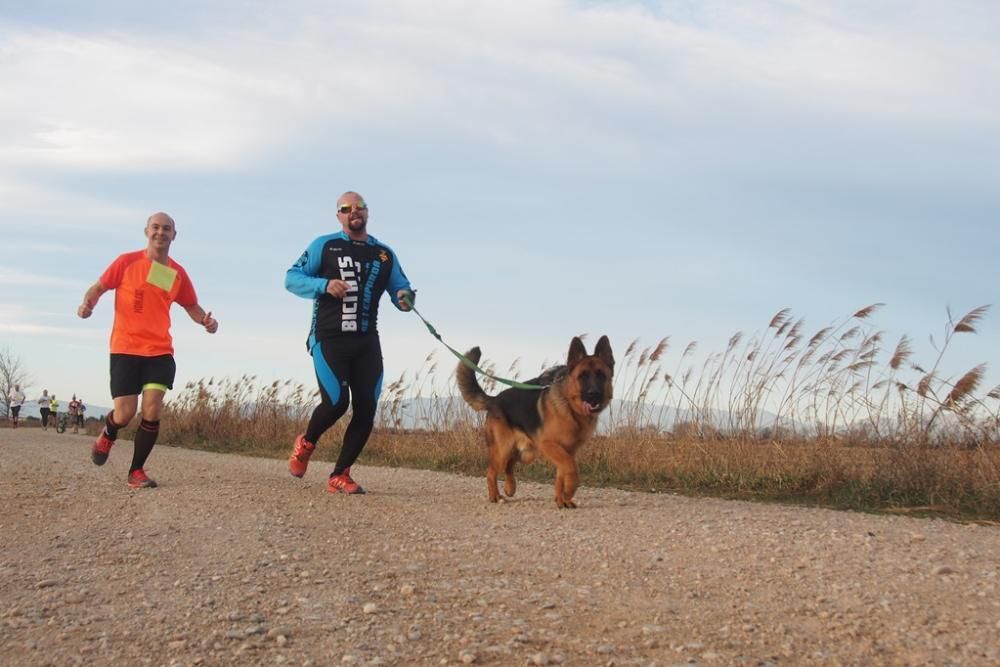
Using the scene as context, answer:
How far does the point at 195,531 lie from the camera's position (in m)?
5.30

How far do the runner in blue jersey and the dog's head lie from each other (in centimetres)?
159

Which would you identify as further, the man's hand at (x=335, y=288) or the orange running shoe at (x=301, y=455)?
the orange running shoe at (x=301, y=455)

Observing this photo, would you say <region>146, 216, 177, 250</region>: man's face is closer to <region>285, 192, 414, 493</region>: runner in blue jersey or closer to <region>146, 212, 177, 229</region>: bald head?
<region>146, 212, 177, 229</region>: bald head

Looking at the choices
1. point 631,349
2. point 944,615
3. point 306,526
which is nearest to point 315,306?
point 306,526

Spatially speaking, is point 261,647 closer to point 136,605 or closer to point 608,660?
point 136,605

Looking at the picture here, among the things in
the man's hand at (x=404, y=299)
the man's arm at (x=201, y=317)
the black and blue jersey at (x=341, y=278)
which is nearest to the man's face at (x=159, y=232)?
the man's arm at (x=201, y=317)

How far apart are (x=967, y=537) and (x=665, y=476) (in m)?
3.39

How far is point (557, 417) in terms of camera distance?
6840mm

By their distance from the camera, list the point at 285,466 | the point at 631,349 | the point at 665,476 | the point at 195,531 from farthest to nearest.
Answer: the point at 285,466 < the point at 631,349 < the point at 665,476 < the point at 195,531

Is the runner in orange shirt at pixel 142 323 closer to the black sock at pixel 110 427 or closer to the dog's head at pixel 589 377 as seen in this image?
the black sock at pixel 110 427

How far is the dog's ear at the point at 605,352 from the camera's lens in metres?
6.91

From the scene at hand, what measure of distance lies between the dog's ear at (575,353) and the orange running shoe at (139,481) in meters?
3.76

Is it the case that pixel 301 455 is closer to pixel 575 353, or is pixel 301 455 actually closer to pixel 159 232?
pixel 159 232

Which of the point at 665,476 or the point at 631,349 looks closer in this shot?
the point at 665,476
